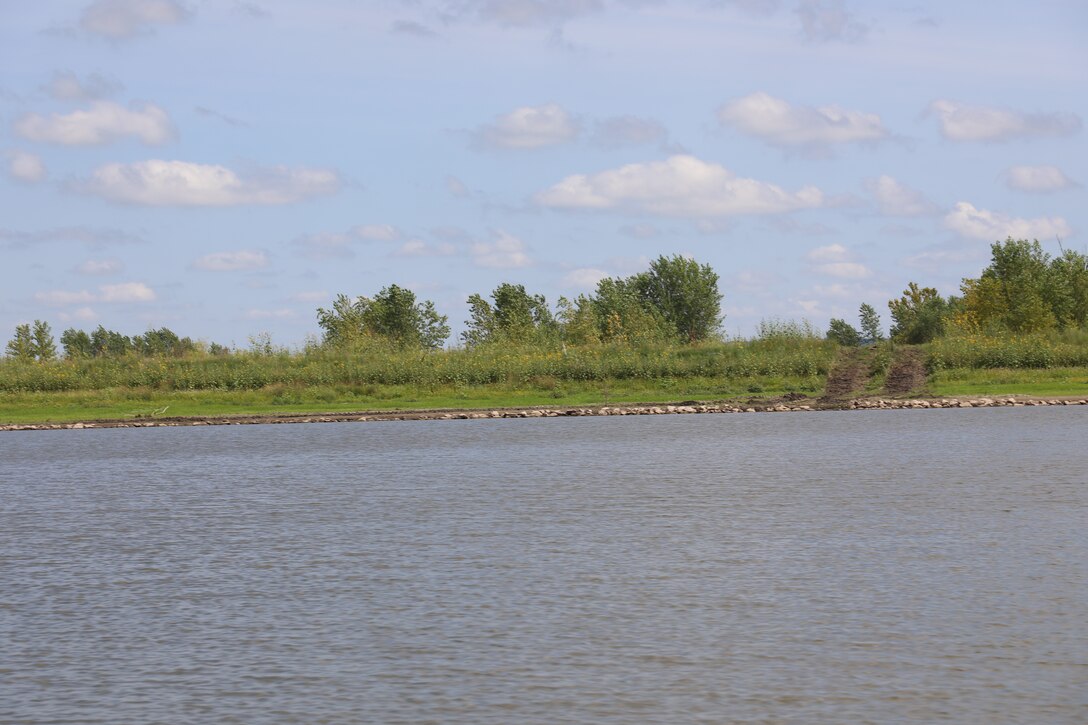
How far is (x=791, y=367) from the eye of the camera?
6712 centimetres

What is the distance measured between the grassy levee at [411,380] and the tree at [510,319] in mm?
11769

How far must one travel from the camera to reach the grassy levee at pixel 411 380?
64.4 metres

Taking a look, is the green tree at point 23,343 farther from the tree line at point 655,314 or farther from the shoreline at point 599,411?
the shoreline at point 599,411

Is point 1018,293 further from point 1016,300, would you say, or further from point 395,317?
point 395,317

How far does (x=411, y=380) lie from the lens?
68.1 metres

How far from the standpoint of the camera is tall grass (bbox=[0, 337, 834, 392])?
223ft

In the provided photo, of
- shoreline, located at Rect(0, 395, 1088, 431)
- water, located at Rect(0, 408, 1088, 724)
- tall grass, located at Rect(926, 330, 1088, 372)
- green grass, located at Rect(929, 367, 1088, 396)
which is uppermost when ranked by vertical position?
tall grass, located at Rect(926, 330, 1088, 372)

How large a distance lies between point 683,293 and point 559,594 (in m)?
123

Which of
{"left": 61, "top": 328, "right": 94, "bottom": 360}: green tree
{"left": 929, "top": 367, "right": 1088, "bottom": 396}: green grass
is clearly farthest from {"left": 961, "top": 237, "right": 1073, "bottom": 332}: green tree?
{"left": 61, "top": 328, "right": 94, "bottom": 360}: green tree

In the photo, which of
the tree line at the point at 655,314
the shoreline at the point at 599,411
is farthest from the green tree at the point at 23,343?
the shoreline at the point at 599,411

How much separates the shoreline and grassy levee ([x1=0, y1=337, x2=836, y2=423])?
7.95 feet

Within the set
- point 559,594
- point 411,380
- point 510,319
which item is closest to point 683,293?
point 510,319

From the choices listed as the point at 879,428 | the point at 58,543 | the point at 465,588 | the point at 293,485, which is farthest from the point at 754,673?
the point at 879,428

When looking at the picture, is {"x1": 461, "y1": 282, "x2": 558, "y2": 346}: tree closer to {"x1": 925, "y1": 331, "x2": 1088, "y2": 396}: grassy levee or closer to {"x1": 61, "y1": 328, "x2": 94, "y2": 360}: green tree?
{"x1": 925, "y1": 331, "x2": 1088, "y2": 396}: grassy levee
